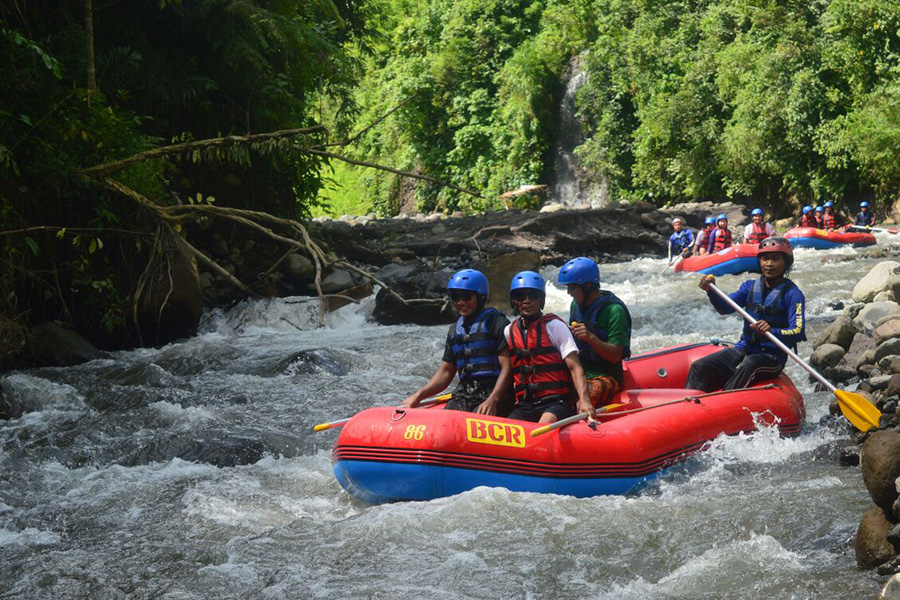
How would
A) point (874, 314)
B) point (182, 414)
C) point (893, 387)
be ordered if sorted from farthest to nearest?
point (874, 314) < point (182, 414) < point (893, 387)

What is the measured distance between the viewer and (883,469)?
3.88 metres

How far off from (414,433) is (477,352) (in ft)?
2.38

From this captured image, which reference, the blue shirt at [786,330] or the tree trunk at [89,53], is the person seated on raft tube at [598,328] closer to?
the blue shirt at [786,330]

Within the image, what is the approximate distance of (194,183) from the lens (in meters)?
11.9

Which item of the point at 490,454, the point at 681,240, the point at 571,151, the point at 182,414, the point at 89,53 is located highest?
the point at 89,53

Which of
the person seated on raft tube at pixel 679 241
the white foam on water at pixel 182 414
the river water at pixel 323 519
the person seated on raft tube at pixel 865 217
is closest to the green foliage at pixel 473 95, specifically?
the person seated on raft tube at pixel 865 217

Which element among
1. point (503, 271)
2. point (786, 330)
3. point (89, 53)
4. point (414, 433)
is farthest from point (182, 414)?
point (503, 271)

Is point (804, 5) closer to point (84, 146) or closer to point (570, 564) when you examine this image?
point (84, 146)

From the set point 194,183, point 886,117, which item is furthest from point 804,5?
point 194,183

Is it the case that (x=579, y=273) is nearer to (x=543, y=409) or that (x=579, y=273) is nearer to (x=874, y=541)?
(x=543, y=409)

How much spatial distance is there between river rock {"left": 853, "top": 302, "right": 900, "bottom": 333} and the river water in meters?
1.02

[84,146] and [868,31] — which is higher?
[868,31]

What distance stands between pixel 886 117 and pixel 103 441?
18737mm

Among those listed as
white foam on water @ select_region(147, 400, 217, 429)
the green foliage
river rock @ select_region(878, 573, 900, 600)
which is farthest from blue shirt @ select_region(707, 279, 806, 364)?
the green foliage
